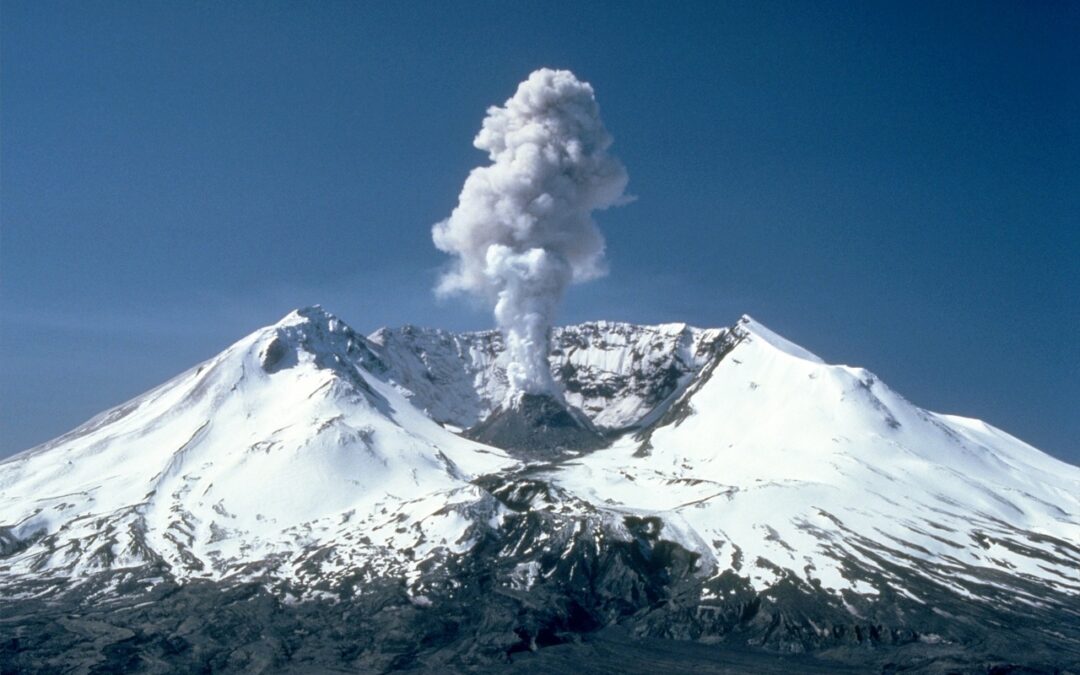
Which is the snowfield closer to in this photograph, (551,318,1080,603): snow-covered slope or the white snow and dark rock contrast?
(551,318,1080,603): snow-covered slope

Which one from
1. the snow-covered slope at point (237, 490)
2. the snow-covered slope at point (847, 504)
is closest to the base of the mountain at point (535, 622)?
the snow-covered slope at point (847, 504)

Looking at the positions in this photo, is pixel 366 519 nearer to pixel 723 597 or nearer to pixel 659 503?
pixel 659 503

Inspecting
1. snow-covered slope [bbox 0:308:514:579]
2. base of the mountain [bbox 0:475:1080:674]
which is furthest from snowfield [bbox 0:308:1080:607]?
base of the mountain [bbox 0:475:1080:674]

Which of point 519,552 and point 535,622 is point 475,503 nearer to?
point 519,552

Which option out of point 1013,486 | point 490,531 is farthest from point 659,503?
point 1013,486

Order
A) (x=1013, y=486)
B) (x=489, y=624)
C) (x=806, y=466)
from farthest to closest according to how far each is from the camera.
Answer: (x=1013, y=486), (x=806, y=466), (x=489, y=624)

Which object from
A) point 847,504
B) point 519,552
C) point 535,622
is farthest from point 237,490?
point 847,504

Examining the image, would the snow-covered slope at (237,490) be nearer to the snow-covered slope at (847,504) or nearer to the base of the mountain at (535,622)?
the base of the mountain at (535,622)

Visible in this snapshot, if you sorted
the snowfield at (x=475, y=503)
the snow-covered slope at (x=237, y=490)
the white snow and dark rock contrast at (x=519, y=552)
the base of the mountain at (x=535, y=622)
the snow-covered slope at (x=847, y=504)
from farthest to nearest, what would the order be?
the snow-covered slope at (x=237, y=490) < the snowfield at (x=475, y=503) < the snow-covered slope at (x=847, y=504) < the white snow and dark rock contrast at (x=519, y=552) < the base of the mountain at (x=535, y=622)

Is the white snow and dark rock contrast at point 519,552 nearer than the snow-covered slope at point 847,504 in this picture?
Yes
